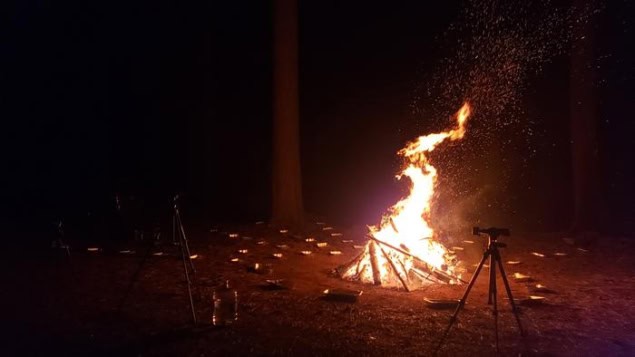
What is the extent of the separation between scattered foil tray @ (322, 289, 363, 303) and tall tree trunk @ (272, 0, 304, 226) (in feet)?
19.7

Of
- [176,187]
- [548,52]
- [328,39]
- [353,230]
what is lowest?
[353,230]

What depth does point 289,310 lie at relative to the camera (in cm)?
693

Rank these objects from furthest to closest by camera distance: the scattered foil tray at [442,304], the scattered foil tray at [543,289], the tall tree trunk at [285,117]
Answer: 1. the tall tree trunk at [285,117]
2. the scattered foil tray at [543,289]
3. the scattered foil tray at [442,304]

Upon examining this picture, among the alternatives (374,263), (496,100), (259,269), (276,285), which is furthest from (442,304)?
(496,100)

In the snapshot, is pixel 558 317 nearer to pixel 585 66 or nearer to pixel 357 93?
pixel 585 66

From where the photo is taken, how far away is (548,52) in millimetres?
14984

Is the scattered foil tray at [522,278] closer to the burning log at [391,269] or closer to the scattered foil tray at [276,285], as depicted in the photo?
the burning log at [391,269]

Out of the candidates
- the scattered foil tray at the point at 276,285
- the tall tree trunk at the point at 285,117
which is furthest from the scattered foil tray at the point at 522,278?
the tall tree trunk at the point at 285,117

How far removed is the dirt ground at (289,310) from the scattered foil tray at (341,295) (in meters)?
0.12

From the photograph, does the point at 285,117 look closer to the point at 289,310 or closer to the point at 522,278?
the point at 522,278

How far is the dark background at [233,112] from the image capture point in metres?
15.4

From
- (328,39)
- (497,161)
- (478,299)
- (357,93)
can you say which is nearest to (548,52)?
(497,161)

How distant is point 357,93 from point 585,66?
28.9ft

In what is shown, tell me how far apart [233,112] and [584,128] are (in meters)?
13.8
